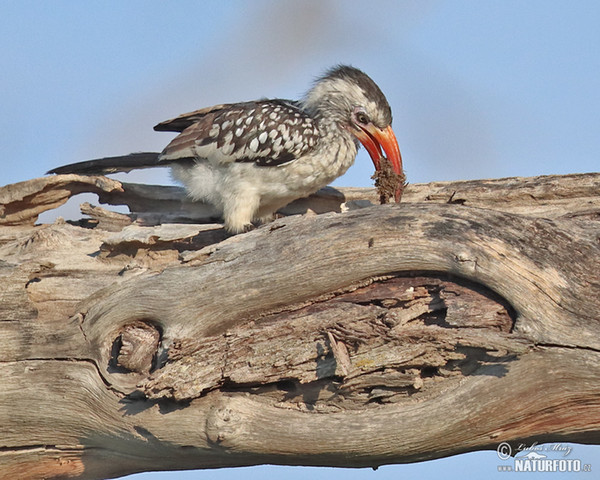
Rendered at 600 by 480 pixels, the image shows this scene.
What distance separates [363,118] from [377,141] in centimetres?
23

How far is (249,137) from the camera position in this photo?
6195 mm

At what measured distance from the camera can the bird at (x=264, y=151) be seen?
6.14m

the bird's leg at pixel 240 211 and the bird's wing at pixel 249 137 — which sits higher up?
the bird's wing at pixel 249 137

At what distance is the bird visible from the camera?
6141mm

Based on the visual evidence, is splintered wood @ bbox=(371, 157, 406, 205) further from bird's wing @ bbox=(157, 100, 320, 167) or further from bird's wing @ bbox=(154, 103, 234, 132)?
bird's wing @ bbox=(154, 103, 234, 132)

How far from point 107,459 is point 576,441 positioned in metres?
2.68

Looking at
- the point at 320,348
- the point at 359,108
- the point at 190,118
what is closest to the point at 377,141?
the point at 359,108

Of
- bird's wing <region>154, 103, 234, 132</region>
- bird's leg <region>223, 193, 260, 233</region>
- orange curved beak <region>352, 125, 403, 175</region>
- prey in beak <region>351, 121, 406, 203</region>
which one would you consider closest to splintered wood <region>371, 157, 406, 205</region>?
prey in beak <region>351, 121, 406, 203</region>

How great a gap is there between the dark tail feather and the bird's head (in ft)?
4.64

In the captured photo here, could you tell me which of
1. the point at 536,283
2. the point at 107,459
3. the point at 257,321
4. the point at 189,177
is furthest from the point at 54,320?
the point at 536,283

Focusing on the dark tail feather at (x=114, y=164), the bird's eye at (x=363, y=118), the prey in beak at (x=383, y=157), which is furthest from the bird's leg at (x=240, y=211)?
the bird's eye at (x=363, y=118)

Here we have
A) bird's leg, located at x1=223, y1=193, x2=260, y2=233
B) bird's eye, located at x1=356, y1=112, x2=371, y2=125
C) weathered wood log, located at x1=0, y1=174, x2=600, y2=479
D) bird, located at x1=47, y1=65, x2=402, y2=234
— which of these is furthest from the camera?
bird's eye, located at x1=356, y1=112, x2=371, y2=125

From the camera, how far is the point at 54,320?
4.81 m

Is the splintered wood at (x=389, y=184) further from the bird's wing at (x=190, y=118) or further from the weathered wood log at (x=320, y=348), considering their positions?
the bird's wing at (x=190, y=118)
